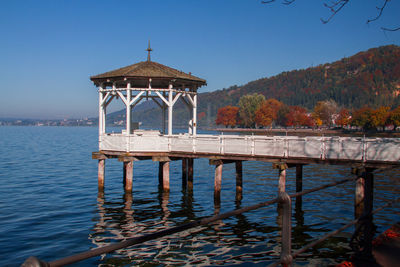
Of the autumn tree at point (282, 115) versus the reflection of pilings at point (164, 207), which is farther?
the autumn tree at point (282, 115)

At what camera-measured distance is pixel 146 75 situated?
923 inches

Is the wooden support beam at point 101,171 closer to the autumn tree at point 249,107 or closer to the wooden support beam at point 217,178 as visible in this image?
the wooden support beam at point 217,178

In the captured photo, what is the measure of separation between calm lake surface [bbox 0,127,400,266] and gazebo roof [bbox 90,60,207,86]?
24.3ft

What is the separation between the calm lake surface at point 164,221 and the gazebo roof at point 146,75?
740 centimetres

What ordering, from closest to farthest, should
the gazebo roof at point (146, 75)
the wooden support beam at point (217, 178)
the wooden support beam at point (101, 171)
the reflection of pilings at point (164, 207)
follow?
the reflection of pilings at point (164, 207)
the wooden support beam at point (217, 178)
the gazebo roof at point (146, 75)
the wooden support beam at point (101, 171)

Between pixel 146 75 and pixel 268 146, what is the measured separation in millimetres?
8762

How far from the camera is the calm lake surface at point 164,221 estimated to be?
14.5 metres

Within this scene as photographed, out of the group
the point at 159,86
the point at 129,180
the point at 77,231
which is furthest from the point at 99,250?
the point at 159,86

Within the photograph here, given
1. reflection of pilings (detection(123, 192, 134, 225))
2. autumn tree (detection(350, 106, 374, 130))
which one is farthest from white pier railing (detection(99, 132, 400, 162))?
autumn tree (detection(350, 106, 374, 130))

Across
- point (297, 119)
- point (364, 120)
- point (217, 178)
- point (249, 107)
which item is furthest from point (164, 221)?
point (249, 107)

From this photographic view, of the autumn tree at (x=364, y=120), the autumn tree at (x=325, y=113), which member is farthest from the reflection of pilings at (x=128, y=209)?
the autumn tree at (x=325, y=113)

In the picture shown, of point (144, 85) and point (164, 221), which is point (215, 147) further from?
point (144, 85)

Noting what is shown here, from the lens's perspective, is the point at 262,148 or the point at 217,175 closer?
the point at 262,148

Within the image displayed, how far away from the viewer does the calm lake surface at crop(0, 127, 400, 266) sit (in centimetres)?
1453
